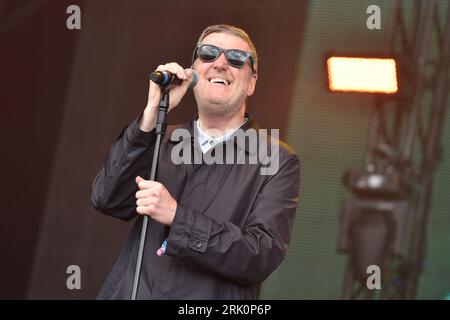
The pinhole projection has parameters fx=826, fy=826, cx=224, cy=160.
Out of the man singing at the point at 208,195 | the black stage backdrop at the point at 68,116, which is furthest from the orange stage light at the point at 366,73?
the man singing at the point at 208,195

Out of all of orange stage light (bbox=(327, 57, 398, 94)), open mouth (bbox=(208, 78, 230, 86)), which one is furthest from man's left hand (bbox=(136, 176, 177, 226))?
orange stage light (bbox=(327, 57, 398, 94))

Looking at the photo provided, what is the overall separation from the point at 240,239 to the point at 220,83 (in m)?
0.59

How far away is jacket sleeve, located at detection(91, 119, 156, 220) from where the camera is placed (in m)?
A: 2.45

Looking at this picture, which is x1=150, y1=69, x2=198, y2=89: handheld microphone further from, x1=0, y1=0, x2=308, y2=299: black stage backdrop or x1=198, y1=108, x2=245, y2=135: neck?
x1=0, y1=0, x2=308, y2=299: black stage backdrop

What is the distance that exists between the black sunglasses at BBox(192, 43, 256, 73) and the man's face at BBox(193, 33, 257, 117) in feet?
0.03

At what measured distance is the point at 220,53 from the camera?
263cm

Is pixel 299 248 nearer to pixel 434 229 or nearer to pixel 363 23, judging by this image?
pixel 434 229

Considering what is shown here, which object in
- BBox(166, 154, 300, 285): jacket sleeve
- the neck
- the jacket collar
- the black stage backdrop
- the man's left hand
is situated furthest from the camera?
the black stage backdrop

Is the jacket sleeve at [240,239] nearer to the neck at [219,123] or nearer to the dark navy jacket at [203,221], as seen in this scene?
the dark navy jacket at [203,221]

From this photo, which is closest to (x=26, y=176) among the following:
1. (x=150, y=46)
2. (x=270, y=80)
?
(x=150, y=46)

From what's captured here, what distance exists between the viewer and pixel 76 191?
4.73 meters

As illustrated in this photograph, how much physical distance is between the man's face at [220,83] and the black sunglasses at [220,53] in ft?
0.03

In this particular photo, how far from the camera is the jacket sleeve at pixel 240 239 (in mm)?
2270

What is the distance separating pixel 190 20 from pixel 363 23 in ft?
3.27
